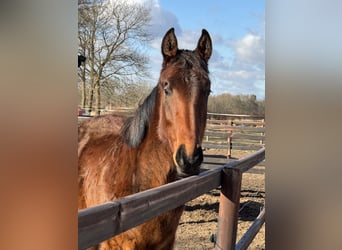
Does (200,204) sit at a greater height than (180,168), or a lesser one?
lesser

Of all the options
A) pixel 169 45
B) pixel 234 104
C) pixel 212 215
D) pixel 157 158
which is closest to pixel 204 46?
pixel 169 45

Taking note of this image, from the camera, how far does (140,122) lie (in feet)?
3.27

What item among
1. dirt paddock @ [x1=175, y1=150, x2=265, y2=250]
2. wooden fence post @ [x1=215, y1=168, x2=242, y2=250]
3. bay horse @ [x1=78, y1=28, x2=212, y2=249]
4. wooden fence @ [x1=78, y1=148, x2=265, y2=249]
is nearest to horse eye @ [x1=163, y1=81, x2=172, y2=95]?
bay horse @ [x1=78, y1=28, x2=212, y2=249]

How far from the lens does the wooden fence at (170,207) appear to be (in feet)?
1.86

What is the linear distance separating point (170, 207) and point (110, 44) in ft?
1.40

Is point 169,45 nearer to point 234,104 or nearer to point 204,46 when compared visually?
point 204,46

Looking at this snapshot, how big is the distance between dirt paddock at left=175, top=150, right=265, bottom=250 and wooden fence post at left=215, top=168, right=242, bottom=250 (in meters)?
0.08

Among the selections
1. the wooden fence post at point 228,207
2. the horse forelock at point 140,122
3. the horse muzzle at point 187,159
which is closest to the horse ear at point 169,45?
the horse forelock at point 140,122

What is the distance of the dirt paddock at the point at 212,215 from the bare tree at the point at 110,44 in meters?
0.66
